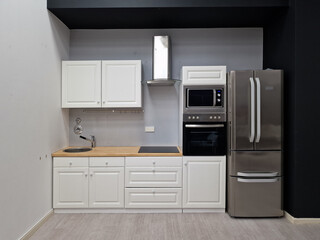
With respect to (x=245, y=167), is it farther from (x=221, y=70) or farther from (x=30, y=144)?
(x=30, y=144)

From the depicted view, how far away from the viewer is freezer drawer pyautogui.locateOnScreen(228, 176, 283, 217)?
9.55 ft

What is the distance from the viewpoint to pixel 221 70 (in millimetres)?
3061

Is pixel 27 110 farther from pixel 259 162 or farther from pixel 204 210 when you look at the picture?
pixel 259 162

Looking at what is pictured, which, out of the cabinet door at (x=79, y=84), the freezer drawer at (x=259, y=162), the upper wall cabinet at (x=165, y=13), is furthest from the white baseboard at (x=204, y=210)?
the upper wall cabinet at (x=165, y=13)

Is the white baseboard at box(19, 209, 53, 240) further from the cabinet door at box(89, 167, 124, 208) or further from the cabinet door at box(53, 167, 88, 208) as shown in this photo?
the cabinet door at box(89, 167, 124, 208)

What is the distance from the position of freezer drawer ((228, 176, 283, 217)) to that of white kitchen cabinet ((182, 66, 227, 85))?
123 centimetres

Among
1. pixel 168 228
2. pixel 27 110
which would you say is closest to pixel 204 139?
pixel 168 228

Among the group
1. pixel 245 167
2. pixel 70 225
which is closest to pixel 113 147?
pixel 70 225

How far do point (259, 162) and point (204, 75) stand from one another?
48.5 inches

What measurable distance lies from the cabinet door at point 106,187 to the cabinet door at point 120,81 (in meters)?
0.90

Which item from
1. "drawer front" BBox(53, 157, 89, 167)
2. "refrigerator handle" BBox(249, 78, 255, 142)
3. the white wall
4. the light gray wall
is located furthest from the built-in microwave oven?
the white wall

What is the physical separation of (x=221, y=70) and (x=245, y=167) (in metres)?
1.21

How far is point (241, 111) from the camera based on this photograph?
114 inches

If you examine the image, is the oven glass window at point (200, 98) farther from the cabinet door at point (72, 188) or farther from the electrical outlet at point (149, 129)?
the cabinet door at point (72, 188)
